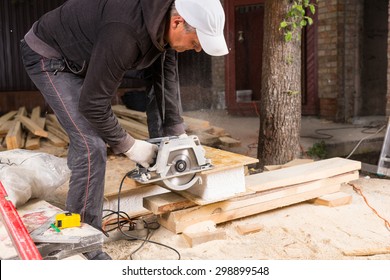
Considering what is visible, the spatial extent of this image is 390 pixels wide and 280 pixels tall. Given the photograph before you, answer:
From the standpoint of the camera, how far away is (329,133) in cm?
582

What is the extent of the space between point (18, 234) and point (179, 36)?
992 millimetres

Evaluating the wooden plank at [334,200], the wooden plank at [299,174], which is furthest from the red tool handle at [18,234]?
the wooden plank at [334,200]

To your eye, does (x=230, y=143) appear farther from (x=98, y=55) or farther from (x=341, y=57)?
(x=98, y=55)

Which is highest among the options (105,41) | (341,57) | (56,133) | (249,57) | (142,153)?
(249,57)

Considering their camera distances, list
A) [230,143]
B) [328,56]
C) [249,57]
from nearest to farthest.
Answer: [230,143]
[328,56]
[249,57]

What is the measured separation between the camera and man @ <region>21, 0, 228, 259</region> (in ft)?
6.11

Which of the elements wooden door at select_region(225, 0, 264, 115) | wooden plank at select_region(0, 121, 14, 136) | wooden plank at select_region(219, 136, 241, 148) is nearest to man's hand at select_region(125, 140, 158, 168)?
wooden plank at select_region(219, 136, 241, 148)

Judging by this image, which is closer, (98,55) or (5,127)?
(98,55)

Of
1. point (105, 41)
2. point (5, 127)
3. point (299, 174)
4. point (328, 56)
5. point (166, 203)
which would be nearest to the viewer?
point (105, 41)

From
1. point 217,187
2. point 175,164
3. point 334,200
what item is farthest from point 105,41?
point 334,200

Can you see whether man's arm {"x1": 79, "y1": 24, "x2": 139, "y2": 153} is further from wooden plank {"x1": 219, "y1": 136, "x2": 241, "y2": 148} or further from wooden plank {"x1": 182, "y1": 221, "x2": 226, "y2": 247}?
wooden plank {"x1": 219, "y1": 136, "x2": 241, "y2": 148}

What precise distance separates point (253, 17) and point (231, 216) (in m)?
6.21

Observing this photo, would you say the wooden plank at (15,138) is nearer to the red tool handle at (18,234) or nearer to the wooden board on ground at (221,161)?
the wooden board on ground at (221,161)

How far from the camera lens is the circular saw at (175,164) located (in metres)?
2.22
